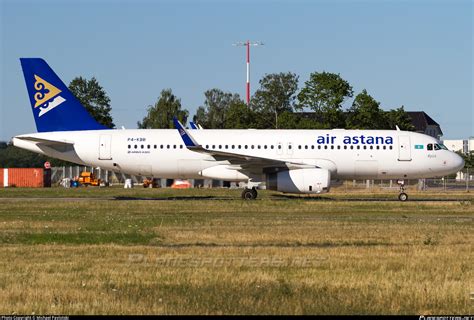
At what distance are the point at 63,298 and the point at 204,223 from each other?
13640 mm

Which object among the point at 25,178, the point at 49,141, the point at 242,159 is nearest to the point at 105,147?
the point at 49,141

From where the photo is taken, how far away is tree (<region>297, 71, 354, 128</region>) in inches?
3127

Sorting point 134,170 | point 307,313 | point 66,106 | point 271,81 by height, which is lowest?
point 307,313

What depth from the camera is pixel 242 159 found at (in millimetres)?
38812

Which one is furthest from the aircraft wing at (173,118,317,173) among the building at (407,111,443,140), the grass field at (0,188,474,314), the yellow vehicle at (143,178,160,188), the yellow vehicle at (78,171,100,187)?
the building at (407,111,443,140)

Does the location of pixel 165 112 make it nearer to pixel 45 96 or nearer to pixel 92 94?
pixel 92 94

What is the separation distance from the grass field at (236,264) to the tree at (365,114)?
51717mm

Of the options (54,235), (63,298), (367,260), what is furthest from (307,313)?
(54,235)

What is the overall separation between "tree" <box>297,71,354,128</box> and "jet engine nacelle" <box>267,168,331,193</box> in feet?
133

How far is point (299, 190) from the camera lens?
38281mm

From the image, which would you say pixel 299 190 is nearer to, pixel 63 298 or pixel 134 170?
pixel 134 170

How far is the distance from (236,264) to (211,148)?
85.5 feet

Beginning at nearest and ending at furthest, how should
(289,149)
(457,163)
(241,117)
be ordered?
(289,149)
(457,163)
(241,117)

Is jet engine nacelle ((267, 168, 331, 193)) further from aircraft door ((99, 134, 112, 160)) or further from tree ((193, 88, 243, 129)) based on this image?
tree ((193, 88, 243, 129))
